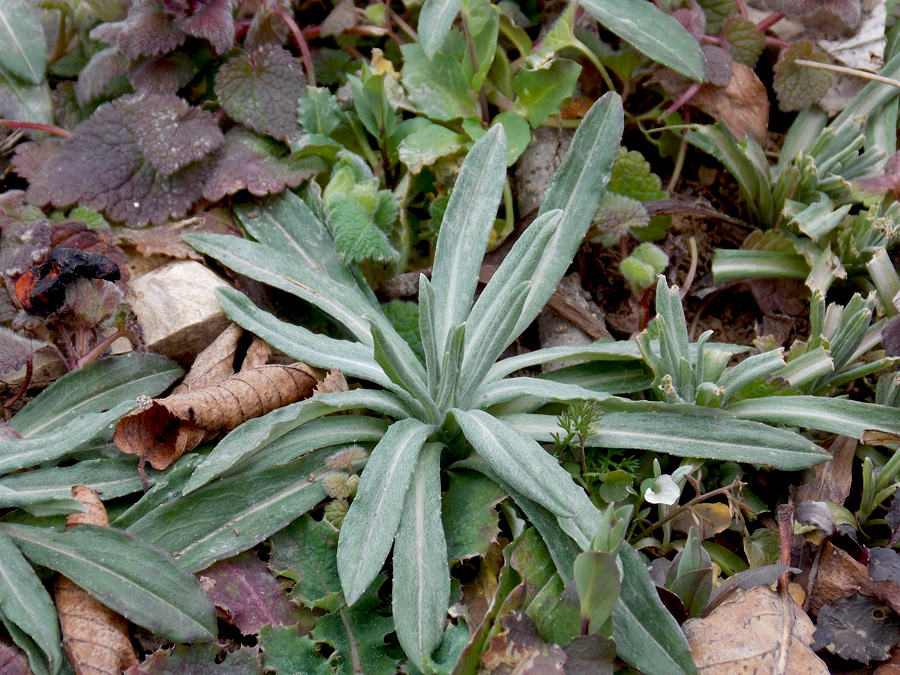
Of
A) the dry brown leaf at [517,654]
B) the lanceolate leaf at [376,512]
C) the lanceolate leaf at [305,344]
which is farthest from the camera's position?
the lanceolate leaf at [305,344]

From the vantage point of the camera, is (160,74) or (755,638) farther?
(160,74)

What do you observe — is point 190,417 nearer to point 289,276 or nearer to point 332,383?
point 332,383

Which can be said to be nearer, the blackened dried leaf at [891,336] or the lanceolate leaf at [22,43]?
the blackened dried leaf at [891,336]

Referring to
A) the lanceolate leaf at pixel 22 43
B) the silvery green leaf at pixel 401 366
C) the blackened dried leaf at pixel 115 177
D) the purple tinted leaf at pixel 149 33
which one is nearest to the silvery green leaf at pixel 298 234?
the blackened dried leaf at pixel 115 177

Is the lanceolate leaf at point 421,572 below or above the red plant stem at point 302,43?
below

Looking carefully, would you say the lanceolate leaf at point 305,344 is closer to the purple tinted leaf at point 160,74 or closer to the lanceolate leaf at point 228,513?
the lanceolate leaf at point 228,513

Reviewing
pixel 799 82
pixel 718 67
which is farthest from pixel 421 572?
pixel 799 82

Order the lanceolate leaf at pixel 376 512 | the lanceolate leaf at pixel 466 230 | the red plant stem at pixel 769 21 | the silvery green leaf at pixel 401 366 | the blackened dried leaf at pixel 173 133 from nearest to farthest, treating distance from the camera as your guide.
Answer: the lanceolate leaf at pixel 376 512
the silvery green leaf at pixel 401 366
the lanceolate leaf at pixel 466 230
the blackened dried leaf at pixel 173 133
the red plant stem at pixel 769 21

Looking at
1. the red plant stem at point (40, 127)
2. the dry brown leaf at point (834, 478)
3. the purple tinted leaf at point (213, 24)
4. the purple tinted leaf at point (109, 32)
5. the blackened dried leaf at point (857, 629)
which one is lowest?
the blackened dried leaf at point (857, 629)
